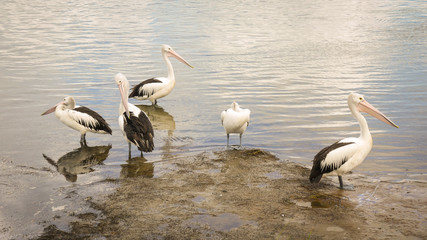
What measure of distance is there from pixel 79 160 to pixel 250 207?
353cm

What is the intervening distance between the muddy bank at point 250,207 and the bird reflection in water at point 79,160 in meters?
0.81

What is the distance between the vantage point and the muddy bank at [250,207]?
209 inches

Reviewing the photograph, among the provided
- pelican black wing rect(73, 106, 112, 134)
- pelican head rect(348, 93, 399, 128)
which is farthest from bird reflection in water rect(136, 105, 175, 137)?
pelican head rect(348, 93, 399, 128)

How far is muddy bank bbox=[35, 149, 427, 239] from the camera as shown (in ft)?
17.4

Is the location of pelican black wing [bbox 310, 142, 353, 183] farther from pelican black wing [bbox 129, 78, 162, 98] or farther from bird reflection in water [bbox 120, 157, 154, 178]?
pelican black wing [bbox 129, 78, 162, 98]

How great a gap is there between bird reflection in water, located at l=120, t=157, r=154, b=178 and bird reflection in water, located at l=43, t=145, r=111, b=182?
1.65 feet

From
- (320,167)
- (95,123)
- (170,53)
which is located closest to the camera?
(320,167)

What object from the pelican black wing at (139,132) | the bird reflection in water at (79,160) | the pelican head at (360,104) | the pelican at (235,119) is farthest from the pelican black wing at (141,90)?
the pelican head at (360,104)

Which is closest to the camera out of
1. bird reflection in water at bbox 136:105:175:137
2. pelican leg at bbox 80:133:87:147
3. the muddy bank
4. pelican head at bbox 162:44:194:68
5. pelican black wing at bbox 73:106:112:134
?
the muddy bank

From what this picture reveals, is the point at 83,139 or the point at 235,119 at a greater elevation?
the point at 235,119

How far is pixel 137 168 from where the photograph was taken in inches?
306

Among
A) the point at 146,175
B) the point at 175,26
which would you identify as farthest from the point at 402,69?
the point at 175,26

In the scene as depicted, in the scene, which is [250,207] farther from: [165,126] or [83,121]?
[165,126]

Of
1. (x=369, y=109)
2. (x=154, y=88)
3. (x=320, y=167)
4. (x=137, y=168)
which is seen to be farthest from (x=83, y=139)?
(x=369, y=109)
